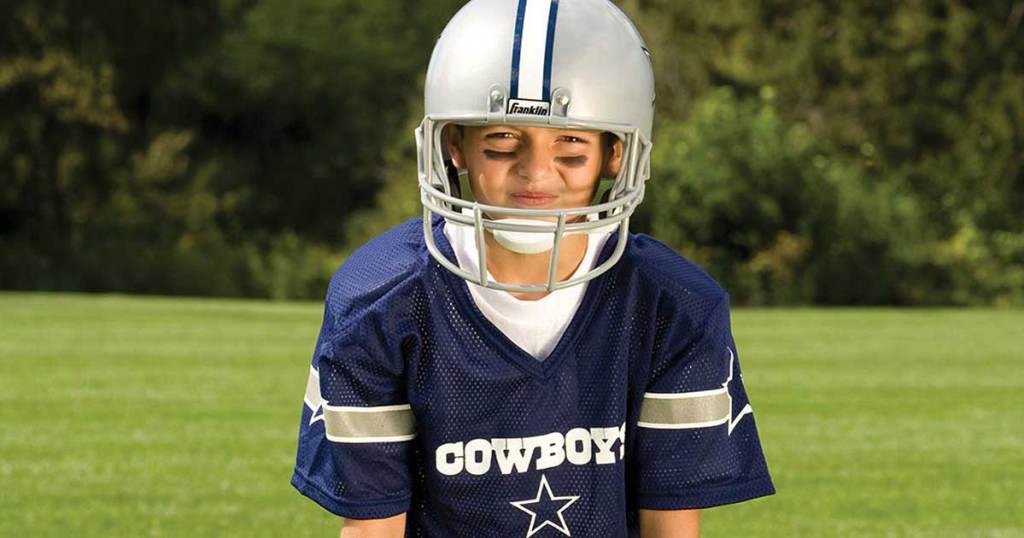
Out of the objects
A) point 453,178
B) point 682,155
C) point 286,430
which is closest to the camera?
point 453,178

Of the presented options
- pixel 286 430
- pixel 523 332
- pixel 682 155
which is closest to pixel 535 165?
pixel 523 332

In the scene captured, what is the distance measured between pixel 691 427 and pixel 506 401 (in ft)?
1.31

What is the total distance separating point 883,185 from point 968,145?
493 centimetres

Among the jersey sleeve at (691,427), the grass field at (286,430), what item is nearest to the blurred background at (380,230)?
the grass field at (286,430)

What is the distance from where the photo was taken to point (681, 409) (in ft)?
11.9

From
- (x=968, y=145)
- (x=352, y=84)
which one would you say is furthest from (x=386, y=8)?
(x=968, y=145)

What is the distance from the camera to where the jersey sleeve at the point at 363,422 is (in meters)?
3.48

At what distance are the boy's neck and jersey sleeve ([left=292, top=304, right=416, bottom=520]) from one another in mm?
258

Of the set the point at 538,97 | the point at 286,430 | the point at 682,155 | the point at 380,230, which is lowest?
the point at 380,230

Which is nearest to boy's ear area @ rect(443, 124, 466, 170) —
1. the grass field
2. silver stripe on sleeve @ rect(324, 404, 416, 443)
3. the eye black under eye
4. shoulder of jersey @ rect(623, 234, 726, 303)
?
the eye black under eye

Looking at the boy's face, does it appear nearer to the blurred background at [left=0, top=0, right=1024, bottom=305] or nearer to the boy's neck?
the boy's neck

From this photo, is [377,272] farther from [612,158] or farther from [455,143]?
[612,158]

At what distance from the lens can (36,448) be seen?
9484mm

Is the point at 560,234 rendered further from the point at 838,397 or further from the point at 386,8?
the point at 386,8
